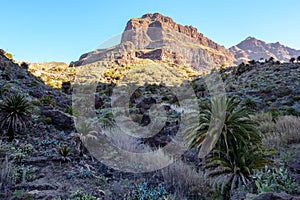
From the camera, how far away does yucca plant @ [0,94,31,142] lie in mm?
8312

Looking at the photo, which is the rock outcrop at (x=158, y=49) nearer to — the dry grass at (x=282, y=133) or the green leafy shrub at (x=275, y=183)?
the dry grass at (x=282, y=133)

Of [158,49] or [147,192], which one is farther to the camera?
[158,49]

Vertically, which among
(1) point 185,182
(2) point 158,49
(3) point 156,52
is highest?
(2) point 158,49

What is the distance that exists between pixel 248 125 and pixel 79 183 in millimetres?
4668

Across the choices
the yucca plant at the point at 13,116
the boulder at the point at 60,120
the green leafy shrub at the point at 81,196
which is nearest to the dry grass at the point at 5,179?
the green leafy shrub at the point at 81,196

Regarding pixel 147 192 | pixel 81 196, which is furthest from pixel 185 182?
pixel 81 196

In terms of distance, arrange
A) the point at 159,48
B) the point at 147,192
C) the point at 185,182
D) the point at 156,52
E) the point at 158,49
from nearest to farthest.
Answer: the point at 147,192
the point at 185,182
the point at 156,52
the point at 158,49
the point at 159,48

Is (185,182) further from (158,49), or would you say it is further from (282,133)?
(158,49)

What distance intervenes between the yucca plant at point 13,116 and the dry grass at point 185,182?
6036mm

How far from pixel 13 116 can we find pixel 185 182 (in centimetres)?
706

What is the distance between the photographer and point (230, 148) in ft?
17.8

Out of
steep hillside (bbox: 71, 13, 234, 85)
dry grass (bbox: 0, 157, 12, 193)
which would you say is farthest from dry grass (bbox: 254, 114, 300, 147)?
steep hillside (bbox: 71, 13, 234, 85)

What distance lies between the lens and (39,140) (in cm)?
886

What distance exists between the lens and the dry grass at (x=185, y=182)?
5.43 meters
